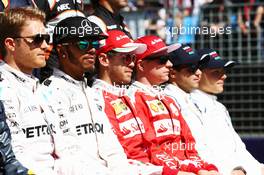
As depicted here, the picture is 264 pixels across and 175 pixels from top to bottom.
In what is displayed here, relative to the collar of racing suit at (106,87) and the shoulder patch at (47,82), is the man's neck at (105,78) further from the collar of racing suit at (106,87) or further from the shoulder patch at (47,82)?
the shoulder patch at (47,82)

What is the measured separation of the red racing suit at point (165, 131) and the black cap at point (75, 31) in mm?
752

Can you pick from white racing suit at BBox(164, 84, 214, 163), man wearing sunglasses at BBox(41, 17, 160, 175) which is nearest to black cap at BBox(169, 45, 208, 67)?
white racing suit at BBox(164, 84, 214, 163)

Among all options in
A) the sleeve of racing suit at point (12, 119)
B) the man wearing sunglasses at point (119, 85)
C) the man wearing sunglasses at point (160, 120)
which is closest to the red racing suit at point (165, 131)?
the man wearing sunglasses at point (160, 120)

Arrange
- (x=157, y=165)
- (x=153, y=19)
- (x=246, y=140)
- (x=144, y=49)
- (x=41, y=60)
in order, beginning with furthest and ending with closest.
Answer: (x=153, y=19), (x=246, y=140), (x=144, y=49), (x=157, y=165), (x=41, y=60)

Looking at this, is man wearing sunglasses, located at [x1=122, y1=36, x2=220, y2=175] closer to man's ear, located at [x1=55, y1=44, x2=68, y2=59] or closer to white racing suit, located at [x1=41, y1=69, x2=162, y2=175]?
white racing suit, located at [x1=41, y1=69, x2=162, y2=175]

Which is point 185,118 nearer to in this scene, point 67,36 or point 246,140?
point 67,36

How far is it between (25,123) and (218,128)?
2.77 m

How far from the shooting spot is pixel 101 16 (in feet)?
23.8

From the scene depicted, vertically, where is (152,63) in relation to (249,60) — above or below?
above

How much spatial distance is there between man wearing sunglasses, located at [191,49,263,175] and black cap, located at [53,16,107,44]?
1.63 meters

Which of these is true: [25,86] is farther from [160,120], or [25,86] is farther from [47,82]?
[160,120]

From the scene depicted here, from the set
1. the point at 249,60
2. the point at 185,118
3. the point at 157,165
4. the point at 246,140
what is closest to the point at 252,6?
the point at 249,60

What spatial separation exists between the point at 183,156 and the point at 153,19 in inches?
265

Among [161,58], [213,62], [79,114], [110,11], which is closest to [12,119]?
[79,114]
